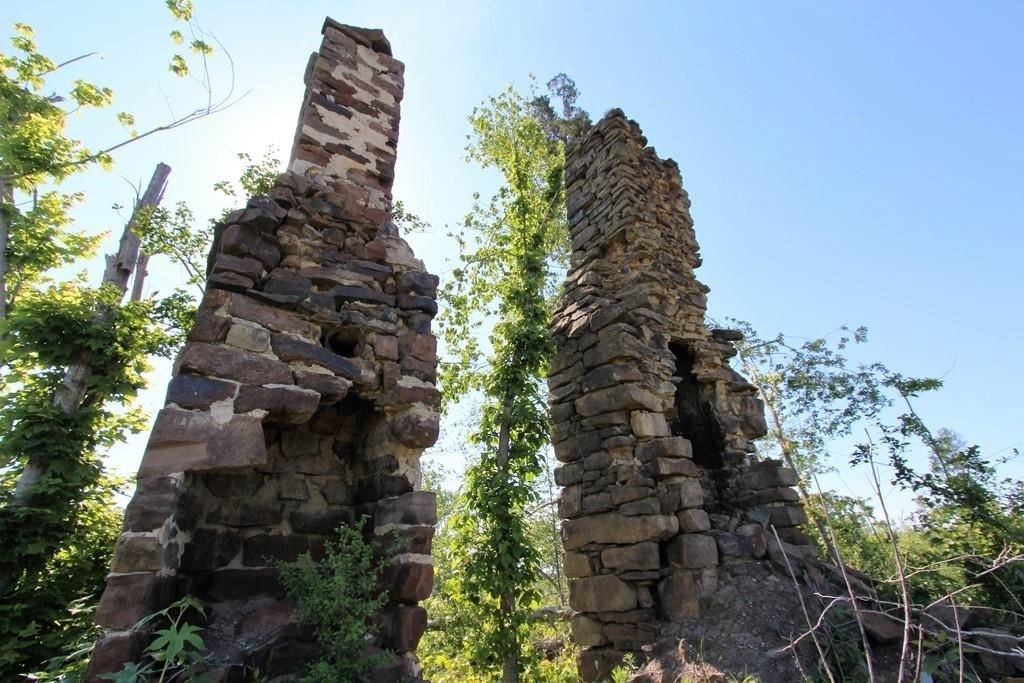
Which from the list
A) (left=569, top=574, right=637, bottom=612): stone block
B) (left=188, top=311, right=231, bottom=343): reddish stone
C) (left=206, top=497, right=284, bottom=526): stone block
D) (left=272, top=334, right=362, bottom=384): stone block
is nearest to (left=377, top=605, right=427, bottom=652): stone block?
(left=206, top=497, right=284, bottom=526): stone block

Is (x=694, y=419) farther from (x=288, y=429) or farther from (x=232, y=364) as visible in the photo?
(x=232, y=364)

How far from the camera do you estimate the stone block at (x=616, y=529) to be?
14.3ft

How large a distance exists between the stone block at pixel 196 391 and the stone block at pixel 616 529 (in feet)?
10.8

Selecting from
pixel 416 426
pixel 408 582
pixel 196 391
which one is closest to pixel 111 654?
pixel 196 391

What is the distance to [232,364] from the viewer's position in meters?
2.72

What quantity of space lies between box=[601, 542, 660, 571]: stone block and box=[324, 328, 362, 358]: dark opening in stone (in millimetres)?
2853

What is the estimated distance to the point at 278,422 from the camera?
9.71ft

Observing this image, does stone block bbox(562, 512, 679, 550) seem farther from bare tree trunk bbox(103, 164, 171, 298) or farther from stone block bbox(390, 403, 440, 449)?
bare tree trunk bbox(103, 164, 171, 298)

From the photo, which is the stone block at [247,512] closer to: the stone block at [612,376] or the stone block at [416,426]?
the stone block at [416,426]

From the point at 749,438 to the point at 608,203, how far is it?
3172 mm

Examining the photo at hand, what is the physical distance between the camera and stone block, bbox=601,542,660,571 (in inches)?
171

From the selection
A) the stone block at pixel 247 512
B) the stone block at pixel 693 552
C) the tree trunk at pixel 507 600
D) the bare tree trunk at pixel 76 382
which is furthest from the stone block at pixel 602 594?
the bare tree trunk at pixel 76 382

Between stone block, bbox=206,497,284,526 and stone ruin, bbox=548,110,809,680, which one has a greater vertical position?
stone ruin, bbox=548,110,809,680

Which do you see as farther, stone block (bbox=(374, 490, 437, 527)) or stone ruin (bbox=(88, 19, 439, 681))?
stone block (bbox=(374, 490, 437, 527))
